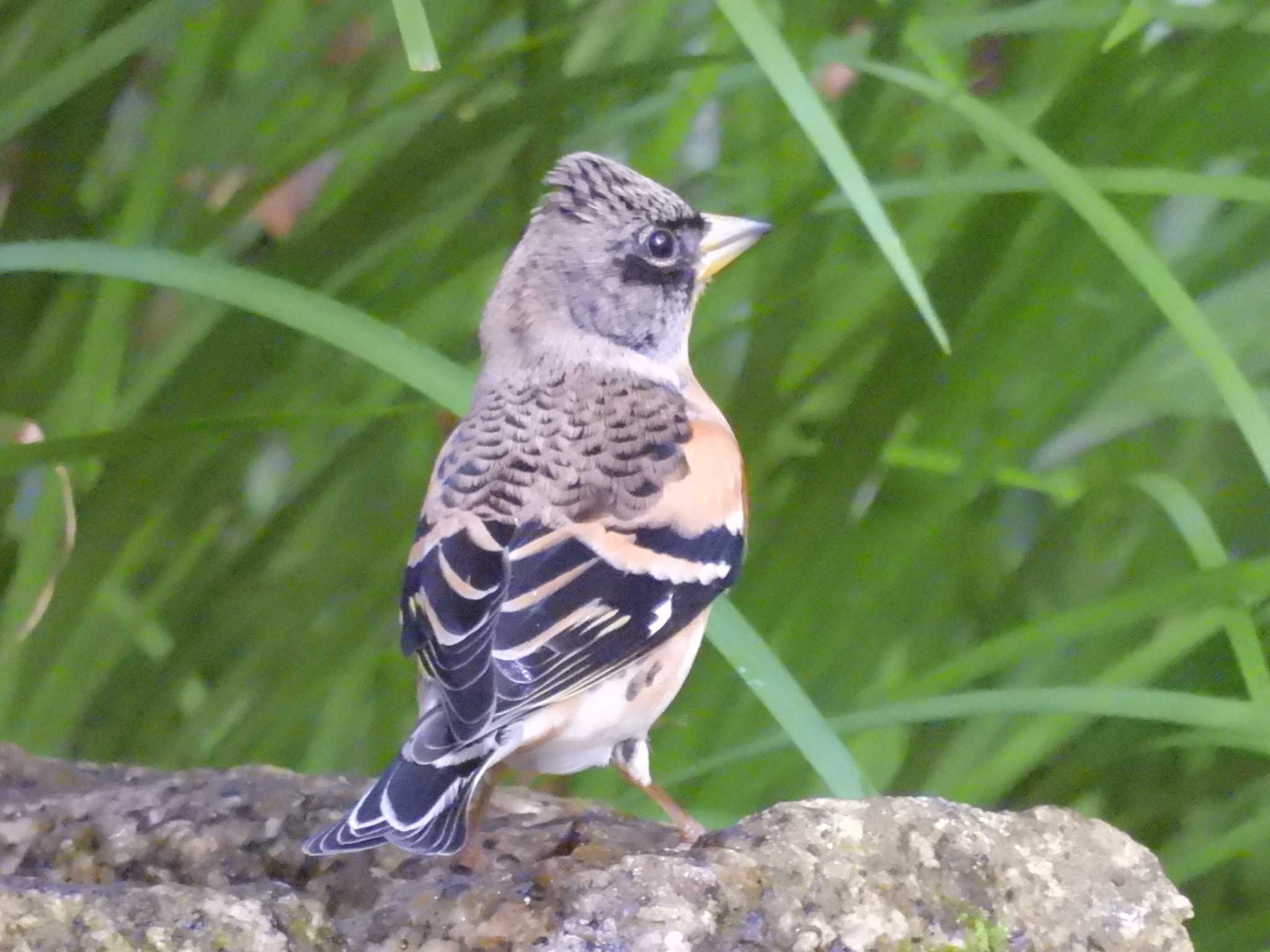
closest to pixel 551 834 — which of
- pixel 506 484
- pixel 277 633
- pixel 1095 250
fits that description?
pixel 506 484

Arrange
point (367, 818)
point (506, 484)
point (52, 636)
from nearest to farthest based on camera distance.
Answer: point (367, 818)
point (506, 484)
point (52, 636)

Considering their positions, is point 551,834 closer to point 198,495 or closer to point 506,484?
point 506,484

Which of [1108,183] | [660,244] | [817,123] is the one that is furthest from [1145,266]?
[660,244]

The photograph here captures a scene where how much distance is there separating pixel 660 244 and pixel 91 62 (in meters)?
0.61

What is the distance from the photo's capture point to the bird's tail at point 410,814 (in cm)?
104

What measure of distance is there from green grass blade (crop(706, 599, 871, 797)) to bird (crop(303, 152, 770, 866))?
0.05 meters

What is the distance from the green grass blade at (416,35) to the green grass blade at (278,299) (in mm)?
288

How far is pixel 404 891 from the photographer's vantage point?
1.08m

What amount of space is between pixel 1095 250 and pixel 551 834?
3.22 feet

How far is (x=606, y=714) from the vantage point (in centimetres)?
133

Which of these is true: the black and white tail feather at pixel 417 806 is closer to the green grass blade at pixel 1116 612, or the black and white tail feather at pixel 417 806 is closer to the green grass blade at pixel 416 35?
the green grass blade at pixel 416 35

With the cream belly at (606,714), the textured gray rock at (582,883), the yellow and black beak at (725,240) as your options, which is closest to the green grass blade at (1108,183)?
the yellow and black beak at (725,240)

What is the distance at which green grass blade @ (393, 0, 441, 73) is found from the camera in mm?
1204

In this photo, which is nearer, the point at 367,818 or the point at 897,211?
the point at 367,818
